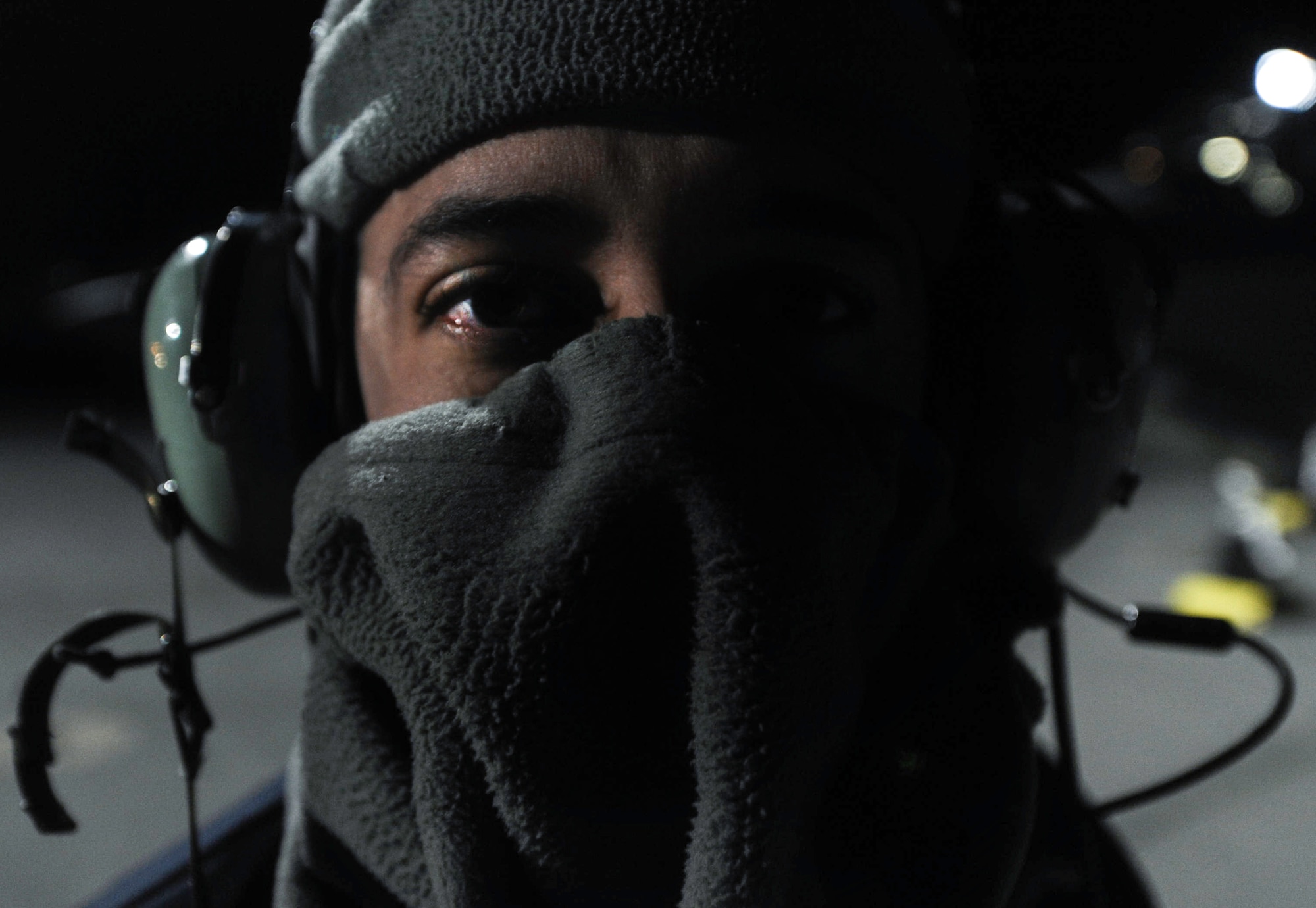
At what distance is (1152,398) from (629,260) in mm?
3242

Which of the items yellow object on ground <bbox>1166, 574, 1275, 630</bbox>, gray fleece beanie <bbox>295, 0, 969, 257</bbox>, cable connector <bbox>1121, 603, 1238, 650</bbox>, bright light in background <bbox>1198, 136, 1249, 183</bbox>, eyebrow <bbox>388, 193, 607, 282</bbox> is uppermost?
bright light in background <bbox>1198, 136, 1249, 183</bbox>

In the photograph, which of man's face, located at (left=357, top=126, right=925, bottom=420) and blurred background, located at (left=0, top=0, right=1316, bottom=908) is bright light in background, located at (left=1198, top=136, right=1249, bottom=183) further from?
man's face, located at (left=357, top=126, right=925, bottom=420)

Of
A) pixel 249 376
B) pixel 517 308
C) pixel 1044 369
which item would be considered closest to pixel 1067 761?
pixel 1044 369

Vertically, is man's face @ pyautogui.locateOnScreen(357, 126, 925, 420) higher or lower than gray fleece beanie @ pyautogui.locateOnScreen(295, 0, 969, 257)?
lower

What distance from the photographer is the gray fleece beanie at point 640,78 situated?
557mm

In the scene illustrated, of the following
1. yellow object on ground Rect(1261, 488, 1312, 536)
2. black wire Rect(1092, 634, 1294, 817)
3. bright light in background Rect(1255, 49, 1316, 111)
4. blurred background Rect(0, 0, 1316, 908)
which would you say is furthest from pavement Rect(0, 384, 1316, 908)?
Result: bright light in background Rect(1255, 49, 1316, 111)

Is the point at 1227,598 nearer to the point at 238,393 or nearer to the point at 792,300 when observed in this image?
the point at 792,300

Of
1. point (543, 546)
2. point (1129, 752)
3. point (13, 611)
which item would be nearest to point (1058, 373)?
point (543, 546)

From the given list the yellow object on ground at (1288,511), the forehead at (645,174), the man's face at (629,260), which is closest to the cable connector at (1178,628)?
the man's face at (629,260)

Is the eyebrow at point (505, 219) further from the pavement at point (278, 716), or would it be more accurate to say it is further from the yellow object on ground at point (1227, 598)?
the yellow object on ground at point (1227, 598)

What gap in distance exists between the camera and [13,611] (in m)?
2.06

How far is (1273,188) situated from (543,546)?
3.34 m

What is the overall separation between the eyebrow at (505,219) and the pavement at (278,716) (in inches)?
28.8

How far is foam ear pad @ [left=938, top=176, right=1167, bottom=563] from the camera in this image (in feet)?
2.31
